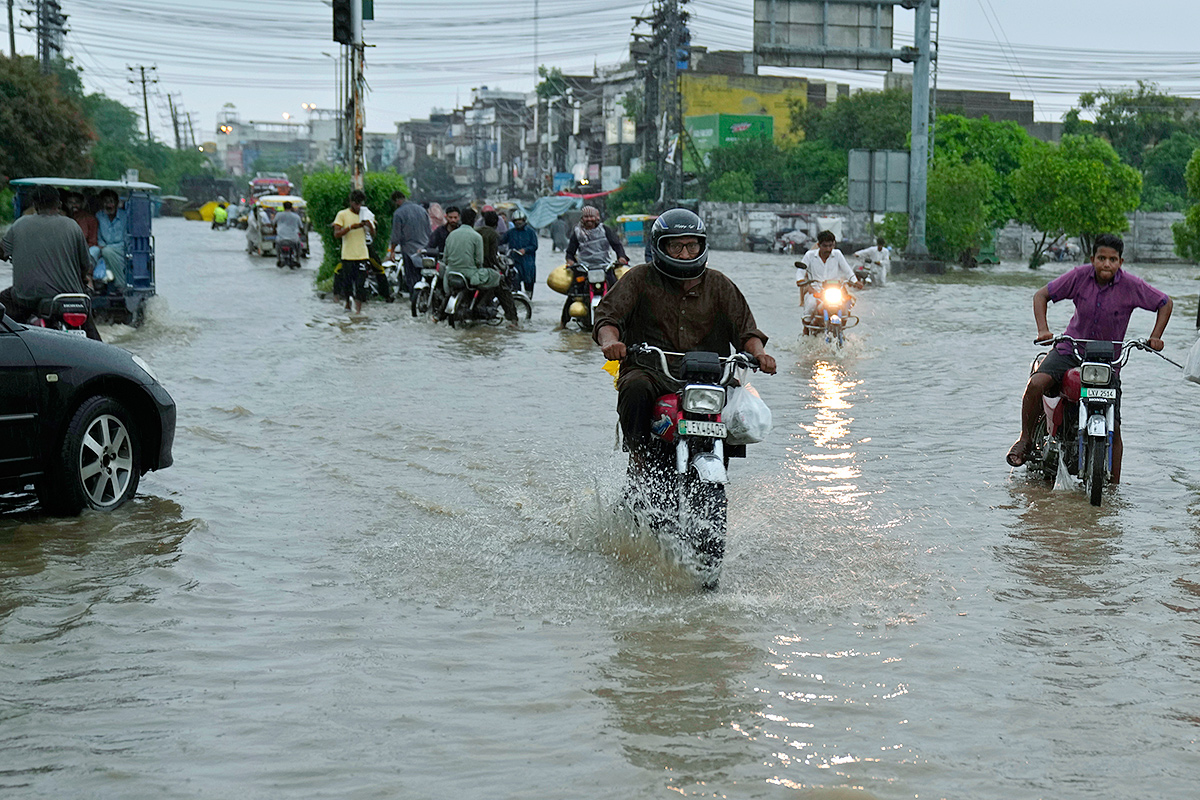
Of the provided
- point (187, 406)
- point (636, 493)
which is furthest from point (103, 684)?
point (187, 406)

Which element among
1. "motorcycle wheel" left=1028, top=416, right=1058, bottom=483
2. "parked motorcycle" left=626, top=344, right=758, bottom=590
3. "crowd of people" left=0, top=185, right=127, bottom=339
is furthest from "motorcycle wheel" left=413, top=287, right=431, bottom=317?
"parked motorcycle" left=626, top=344, right=758, bottom=590

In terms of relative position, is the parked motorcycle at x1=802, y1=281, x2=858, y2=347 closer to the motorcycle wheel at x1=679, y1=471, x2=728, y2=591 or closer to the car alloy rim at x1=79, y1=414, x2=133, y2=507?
the car alloy rim at x1=79, y1=414, x2=133, y2=507

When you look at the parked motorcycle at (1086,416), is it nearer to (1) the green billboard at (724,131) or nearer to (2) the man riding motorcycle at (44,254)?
(2) the man riding motorcycle at (44,254)

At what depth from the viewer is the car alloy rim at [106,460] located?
7383 millimetres

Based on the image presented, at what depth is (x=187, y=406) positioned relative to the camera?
1173 centimetres

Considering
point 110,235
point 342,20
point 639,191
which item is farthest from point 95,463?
point 639,191

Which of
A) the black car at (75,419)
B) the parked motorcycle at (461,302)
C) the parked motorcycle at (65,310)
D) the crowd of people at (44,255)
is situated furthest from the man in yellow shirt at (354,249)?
the black car at (75,419)

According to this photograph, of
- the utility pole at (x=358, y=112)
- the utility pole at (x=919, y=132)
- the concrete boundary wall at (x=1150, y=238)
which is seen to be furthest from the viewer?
the concrete boundary wall at (x=1150, y=238)

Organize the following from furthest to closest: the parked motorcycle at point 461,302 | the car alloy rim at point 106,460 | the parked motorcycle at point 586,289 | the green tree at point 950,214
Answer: the green tree at point 950,214, the parked motorcycle at point 461,302, the parked motorcycle at point 586,289, the car alloy rim at point 106,460

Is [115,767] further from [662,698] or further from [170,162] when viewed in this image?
[170,162]

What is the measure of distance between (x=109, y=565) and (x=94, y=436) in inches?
48.2

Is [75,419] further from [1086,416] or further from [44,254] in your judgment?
[1086,416]

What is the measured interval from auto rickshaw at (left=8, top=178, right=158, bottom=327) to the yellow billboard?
6536 centimetres

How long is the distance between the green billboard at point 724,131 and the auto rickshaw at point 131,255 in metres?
59.1
